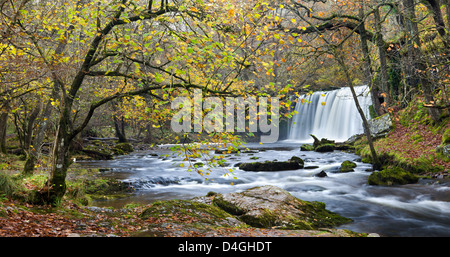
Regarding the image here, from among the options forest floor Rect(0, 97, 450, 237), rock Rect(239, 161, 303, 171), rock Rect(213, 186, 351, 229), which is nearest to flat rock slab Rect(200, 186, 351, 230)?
rock Rect(213, 186, 351, 229)

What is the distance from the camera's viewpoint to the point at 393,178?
10344mm

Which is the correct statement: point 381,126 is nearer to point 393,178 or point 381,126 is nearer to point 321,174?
point 321,174

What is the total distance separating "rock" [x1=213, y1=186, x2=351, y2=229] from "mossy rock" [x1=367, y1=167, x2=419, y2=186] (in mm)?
4028

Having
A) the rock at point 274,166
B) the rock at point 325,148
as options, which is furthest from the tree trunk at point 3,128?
the rock at point 325,148

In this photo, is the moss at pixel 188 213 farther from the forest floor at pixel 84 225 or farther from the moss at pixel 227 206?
the moss at pixel 227 206

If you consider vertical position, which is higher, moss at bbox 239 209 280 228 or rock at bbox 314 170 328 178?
moss at bbox 239 209 280 228

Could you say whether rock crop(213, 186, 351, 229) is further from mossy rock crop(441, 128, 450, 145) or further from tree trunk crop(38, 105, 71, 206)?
mossy rock crop(441, 128, 450, 145)

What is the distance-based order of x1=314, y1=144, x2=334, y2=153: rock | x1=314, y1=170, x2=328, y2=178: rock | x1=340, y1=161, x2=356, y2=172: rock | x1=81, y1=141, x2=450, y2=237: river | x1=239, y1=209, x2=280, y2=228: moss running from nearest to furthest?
1. x1=239, y1=209, x2=280, y2=228: moss
2. x1=81, y1=141, x2=450, y2=237: river
3. x1=314, y1=170, x2=328, y2=178: rock
4. x1=340, y1=161, x2=356, y2=172: rock
5. x1=314, y1=144, x2=334, y2=153: rock

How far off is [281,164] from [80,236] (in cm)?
1160

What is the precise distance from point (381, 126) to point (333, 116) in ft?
40.8

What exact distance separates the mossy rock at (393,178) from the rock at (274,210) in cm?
403

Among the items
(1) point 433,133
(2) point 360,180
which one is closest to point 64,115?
(2) point 360,180

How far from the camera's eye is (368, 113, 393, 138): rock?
15.8 metres
